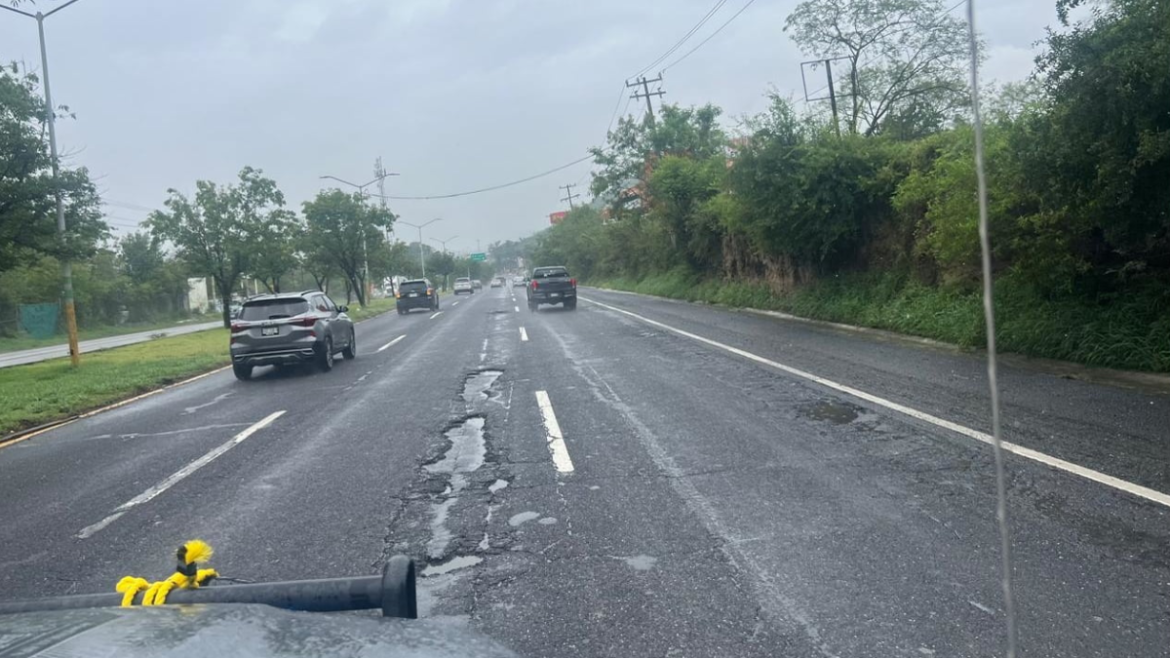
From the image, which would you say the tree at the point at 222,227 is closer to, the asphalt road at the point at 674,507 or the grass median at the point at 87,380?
the grass median at the point at 87,380

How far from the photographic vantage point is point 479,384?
45.8ft

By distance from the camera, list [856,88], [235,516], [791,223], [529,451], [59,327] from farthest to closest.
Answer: [59,327]
[856,88]
[791,223]
[529,451]
[235,516]

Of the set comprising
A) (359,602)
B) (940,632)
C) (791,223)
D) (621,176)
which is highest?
(621,176)

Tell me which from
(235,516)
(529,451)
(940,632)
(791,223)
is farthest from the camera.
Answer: (791,223)

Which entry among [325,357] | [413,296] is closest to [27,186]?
[325,357]

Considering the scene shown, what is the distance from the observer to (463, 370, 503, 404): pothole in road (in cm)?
1251

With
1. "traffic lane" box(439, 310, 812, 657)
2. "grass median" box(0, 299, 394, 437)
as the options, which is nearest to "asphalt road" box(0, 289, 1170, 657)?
"traffic lane" box(439, 310, 812, 657)

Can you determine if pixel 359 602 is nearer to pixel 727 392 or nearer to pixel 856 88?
pixel 727 392

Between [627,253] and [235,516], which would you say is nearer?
[235,516]

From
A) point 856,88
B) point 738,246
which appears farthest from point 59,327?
point 856,88

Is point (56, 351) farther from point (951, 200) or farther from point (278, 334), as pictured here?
point (951, 200)

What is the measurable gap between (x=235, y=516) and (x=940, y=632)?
4973 mm

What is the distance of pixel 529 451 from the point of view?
863cm

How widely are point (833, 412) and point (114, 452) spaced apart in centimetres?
784
